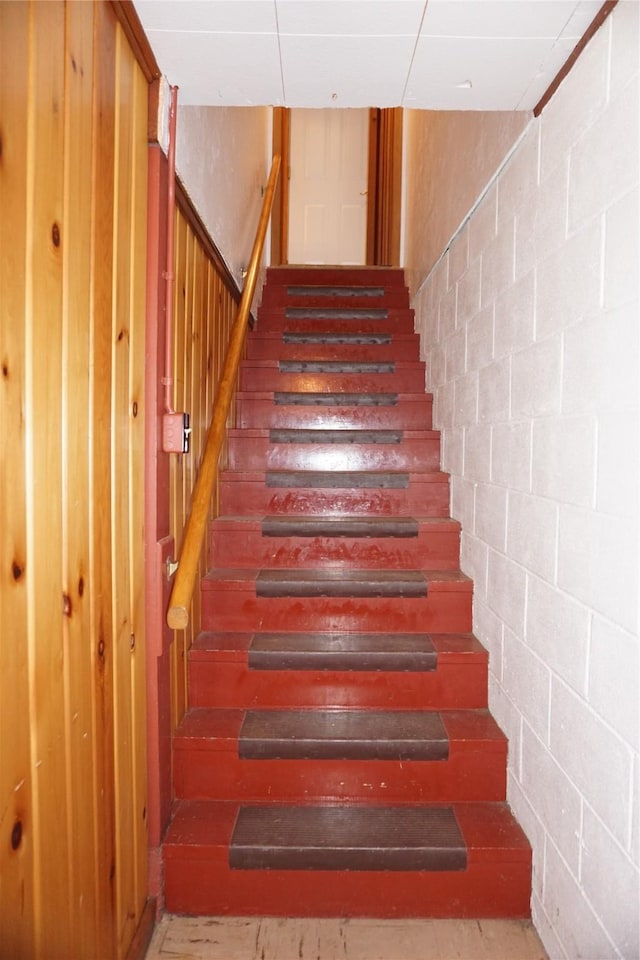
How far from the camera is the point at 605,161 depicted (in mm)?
1088

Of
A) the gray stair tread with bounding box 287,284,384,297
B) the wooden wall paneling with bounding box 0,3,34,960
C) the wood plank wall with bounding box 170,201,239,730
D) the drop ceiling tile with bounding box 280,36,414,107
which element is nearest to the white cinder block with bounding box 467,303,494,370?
the drop ceiling tile with bounding box 280,36,414,107

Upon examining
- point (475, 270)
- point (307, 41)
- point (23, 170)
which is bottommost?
point (23, 170)

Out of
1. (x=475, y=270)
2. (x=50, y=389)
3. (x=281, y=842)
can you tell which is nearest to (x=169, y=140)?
(x=50, y=389)

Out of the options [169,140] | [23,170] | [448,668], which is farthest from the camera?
[448,668]

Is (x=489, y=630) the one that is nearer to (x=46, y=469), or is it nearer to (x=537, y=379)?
(x=537, y=379)

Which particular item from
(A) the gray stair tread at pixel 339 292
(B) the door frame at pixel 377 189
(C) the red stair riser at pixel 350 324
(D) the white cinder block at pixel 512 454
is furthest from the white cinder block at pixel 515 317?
(B) the door frame at pixel 377 189

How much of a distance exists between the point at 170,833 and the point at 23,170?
157 centimetres

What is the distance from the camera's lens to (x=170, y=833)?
1462 mm

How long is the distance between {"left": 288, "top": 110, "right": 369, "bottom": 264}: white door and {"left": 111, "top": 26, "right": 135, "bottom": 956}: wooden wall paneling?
436 centimetres

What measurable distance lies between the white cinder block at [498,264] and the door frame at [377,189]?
3043 mm

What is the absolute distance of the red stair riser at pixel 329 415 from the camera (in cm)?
277

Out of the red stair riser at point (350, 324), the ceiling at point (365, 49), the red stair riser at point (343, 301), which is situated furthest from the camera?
the red stair riser at point (343, 301)

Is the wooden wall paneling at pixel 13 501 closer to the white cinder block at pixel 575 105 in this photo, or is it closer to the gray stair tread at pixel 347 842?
the gray stair tread at pixel 347 842

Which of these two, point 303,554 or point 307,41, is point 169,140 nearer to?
point 307,41
